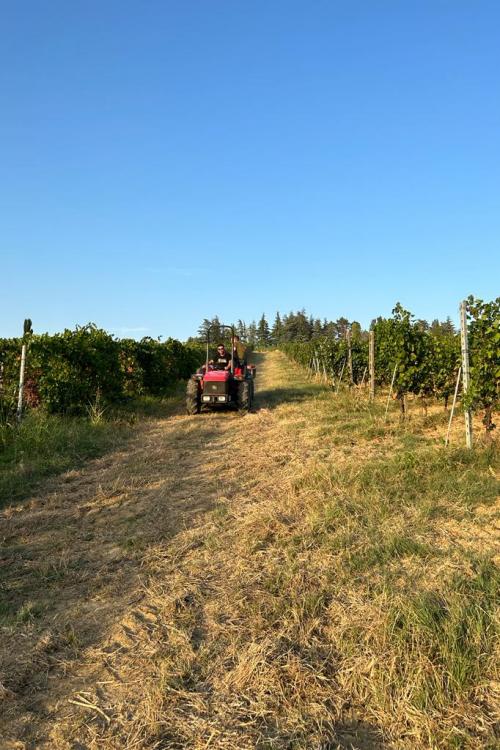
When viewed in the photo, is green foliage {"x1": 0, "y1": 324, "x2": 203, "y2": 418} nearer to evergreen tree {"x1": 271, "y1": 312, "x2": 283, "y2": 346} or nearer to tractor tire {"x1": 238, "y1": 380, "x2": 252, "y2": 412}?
tractor tire {"x1": 238, "y1": 380, "x2": 252, "y2": 412}

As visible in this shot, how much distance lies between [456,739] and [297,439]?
5700 millimetres

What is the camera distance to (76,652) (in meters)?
2.59

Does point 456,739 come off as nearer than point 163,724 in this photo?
Yes

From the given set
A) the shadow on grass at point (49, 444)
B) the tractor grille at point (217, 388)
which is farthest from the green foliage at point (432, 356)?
the shadow on grass at point (49, 444)

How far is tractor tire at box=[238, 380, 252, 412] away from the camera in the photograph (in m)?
10.4

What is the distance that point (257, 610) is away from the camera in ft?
9.34

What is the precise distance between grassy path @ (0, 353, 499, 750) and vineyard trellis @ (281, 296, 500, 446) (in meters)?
1.38

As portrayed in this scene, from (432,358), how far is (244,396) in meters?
3.91

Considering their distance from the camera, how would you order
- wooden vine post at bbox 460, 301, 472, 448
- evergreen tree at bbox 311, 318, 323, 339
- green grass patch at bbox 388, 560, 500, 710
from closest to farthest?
green grass patch at bbox 388, 560, 500, 710, wooden vine post at bbox 460, 301, 472, 448, evergreen tree at bbox 311, 318, 323, 339

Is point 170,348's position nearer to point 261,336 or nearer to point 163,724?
point 163,724

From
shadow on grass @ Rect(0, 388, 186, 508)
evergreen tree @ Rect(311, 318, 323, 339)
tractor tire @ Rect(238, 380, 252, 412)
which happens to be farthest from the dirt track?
evergreen tree @ Rect(311, 318, 323, 339)

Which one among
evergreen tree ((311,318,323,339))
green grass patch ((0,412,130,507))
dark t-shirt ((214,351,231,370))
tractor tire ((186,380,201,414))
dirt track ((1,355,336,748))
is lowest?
dirt track ((1,355,336,748))

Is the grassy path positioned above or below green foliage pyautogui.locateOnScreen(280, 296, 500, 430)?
below

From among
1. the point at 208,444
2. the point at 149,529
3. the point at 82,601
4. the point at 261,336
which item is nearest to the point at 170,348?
the point at 208,444
